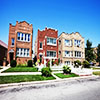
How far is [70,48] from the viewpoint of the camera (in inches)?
921

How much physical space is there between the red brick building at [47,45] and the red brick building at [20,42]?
114 inches

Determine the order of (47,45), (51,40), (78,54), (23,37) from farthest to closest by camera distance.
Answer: (78,54)
(51,40)
(23,37)
(47,45)

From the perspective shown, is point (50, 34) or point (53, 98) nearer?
point (53, 98)

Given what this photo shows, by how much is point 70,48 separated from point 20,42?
1548 cm

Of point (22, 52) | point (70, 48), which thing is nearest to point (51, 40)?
point (70, 48)

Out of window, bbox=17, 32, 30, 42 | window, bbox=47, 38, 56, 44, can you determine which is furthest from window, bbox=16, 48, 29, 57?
window, bbox=47, 38, 56, 44

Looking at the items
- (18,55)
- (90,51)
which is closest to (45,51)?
(18,55)

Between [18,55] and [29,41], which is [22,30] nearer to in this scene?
[29,41]

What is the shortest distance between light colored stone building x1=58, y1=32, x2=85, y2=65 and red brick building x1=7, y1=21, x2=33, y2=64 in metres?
9.81

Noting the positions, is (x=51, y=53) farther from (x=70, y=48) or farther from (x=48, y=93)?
(x=48, y=93)

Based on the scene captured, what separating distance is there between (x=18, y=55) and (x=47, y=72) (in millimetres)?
12578

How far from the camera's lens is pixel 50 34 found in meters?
20.0

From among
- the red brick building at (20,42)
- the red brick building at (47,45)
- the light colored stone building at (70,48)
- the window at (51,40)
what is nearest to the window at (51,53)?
the red brick building at (47,45)

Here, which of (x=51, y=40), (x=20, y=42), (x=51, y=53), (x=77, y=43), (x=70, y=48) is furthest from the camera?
(x=77, y=43)
